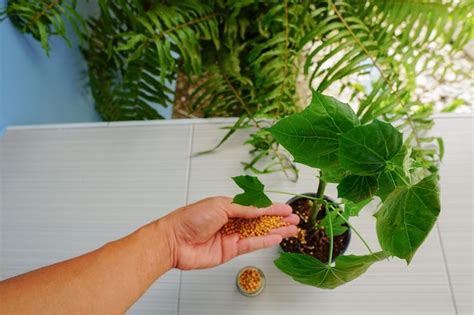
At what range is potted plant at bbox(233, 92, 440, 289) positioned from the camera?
0.41 m

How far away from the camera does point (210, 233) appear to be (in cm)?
75

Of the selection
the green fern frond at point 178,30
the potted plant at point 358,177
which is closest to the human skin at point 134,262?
the potted plant at point 358,177

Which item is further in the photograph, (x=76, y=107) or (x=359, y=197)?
(x=76, y=107)

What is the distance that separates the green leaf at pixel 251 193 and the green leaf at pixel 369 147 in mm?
195

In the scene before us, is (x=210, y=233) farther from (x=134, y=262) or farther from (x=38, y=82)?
(x=38, y=82)

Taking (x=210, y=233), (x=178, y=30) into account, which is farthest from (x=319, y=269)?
(x=178, y=30)

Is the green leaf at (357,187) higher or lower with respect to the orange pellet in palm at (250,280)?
higher

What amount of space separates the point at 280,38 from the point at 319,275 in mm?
536

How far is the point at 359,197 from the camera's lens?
0.48m

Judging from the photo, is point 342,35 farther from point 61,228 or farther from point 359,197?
point 61,228

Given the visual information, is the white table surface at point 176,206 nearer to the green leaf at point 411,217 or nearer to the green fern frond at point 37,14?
the green fern frond at point 37,14

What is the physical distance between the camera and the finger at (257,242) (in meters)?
0.74

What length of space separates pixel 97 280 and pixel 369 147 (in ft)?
1.57

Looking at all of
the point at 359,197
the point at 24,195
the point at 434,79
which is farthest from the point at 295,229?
the point at 434,79
